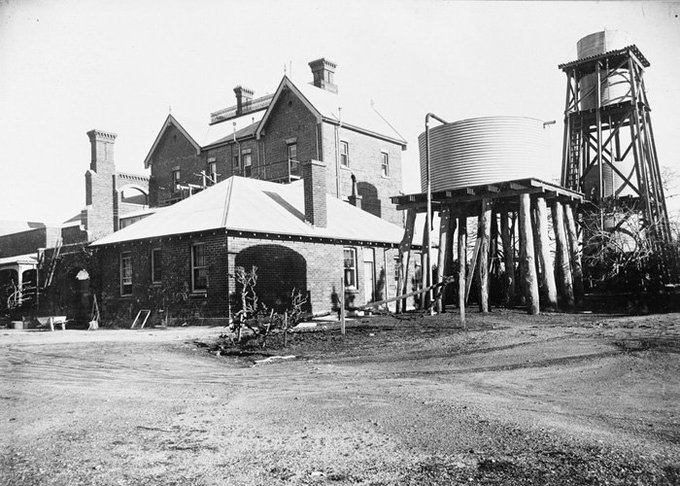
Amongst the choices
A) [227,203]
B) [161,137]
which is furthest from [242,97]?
[227,203]

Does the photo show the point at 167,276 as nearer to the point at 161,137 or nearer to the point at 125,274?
the point at 125,274

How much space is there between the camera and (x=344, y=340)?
13516 millimetres

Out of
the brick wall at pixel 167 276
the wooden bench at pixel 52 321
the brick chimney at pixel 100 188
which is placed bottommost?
the wooden bench at pixel 52 321

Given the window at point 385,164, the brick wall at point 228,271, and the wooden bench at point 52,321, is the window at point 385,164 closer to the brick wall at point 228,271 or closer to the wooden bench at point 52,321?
the brick wall at point 228,271

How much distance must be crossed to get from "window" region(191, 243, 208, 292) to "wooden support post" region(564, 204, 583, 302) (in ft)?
40.0

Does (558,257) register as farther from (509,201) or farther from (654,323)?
(654,323)

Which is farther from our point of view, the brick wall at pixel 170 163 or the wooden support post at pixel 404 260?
the brick wall at pixel 170 163

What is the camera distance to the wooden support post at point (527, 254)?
17375mm

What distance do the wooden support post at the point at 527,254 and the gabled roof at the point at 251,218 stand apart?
7213mm

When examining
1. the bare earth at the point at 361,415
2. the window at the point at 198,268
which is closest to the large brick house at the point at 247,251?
the window at the point at 198,268

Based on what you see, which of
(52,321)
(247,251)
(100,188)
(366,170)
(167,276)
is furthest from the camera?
(366,170)

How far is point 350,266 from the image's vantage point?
23.9 m

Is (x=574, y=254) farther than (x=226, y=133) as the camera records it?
No

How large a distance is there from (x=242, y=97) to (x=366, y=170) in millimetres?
12045
